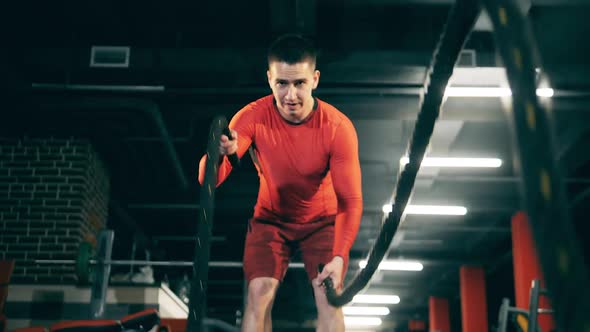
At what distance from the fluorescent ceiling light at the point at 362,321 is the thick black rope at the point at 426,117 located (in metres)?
18.6

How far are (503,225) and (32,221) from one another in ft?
28.1

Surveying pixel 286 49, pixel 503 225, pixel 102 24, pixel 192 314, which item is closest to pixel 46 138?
pixel 102 24

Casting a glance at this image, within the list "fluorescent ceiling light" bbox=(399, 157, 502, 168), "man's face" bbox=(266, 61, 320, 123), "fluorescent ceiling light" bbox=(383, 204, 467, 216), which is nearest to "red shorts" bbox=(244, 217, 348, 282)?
"man's face" bbox=(266, 61, 320, 123)

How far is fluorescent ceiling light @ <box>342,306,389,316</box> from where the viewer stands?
19484 millimetres

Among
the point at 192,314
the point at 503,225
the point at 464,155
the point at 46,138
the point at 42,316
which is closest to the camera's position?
the point at 192,314

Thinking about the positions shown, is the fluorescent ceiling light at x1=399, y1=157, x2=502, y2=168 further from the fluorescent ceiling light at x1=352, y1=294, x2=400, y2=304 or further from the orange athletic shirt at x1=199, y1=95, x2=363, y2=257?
the fluorescent ceiling light at x1=352, y1=294, x2=400, y2=304

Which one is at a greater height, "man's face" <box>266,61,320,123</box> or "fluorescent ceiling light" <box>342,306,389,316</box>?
"fluorescent ceiling light" <box>342,306,389,316</box>

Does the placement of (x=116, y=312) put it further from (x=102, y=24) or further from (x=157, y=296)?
(x=102, y=24)

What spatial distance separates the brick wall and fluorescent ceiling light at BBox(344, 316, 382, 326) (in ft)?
46.3

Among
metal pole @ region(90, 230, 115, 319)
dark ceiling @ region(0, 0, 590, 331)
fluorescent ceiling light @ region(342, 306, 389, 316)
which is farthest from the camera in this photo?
fluorescent ceiling light @ region(342, 306, 389, 316)

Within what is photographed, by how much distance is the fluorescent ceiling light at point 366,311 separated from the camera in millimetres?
19484

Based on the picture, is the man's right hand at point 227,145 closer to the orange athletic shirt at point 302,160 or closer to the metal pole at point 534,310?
the orange athletic shirt at point 302,160

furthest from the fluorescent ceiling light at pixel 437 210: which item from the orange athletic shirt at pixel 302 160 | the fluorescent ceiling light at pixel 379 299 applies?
the orange athletic shirt at pixel 302 160

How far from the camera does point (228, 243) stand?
1462 centimetres
